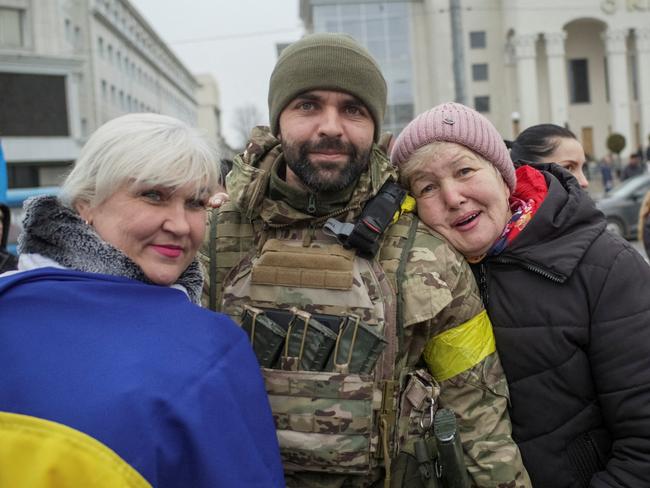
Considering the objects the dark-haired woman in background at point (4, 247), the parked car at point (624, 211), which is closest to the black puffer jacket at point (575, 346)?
the dark-haired woman in background at point (4, 247)

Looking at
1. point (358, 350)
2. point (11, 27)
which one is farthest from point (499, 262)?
point (11, 27)

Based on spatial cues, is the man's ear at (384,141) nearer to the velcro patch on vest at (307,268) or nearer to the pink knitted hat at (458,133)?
the pink knitted hat at (458,133)

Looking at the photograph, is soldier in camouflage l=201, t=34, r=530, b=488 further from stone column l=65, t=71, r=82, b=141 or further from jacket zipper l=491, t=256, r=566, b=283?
stone column l=65, t=71, r=82, b=141

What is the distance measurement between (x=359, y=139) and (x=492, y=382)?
3.26 feet

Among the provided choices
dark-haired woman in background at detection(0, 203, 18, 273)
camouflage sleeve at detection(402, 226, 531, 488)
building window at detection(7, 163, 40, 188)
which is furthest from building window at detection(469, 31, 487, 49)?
camouflage sleeve at detection(402, 226, 531, 488)

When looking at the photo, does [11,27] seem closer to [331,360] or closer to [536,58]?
[536,58]

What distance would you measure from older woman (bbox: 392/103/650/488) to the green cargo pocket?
55cm

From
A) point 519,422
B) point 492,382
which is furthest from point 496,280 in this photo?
point 519,422

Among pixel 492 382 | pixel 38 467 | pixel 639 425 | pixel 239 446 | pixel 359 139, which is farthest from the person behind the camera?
pixel 359 139

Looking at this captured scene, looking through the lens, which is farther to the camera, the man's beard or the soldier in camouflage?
the man's beard

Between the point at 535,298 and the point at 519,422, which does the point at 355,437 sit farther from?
the point at 535,298

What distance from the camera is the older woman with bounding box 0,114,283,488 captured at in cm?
126

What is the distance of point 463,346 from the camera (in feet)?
7.00

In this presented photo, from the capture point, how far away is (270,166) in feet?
7.92
